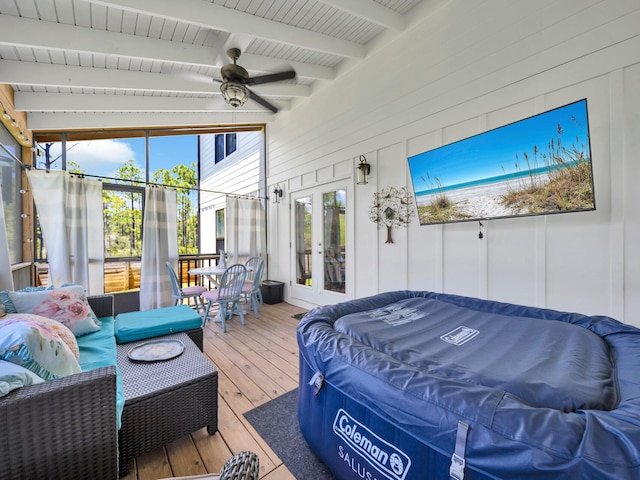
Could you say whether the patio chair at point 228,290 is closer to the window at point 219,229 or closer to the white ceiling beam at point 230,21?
the white ceiling beam at point 230,21

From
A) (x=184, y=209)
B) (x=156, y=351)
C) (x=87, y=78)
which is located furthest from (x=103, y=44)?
(x=156, y=351)

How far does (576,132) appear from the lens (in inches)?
71.2

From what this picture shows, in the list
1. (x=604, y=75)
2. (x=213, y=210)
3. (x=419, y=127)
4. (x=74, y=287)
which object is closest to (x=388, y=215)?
(x=419, y=127)

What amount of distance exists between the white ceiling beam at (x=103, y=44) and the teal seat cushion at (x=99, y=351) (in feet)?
8.99

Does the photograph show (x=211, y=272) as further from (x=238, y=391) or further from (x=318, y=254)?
(x=238, y=391)

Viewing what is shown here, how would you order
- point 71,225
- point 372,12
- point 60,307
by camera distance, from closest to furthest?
1. point 60,307
2. point 372,12
3. point 71,225

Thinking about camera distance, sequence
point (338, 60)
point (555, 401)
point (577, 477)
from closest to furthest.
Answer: point (577, 477)
point (555, 401)
point (338, 60)

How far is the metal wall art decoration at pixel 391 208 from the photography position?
10.6ft

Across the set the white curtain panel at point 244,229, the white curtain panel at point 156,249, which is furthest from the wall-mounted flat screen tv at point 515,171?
the white curtain panel at point 156,249

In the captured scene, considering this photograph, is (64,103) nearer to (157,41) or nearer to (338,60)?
(157,41)

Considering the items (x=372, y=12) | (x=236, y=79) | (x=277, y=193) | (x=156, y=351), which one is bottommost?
(x=156, y=351)

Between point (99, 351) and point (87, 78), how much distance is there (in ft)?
10.9

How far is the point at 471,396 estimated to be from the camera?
86 cm

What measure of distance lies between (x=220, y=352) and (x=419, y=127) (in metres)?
3.45
